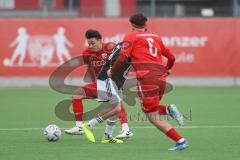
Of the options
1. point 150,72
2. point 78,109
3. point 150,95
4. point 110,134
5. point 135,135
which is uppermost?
point 150,72

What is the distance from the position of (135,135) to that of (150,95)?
7.54 feet

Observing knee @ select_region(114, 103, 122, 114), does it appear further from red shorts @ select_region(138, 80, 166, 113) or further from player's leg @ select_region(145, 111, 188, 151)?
player's leg @ select_region(145, 111, 188, 151)

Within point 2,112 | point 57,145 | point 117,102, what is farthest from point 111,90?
point 2,112

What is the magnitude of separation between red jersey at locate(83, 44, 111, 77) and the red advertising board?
12.8 m

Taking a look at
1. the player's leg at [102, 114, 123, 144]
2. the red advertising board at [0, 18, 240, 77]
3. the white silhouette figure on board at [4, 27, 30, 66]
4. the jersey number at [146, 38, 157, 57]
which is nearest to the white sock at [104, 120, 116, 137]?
the player's leg at [102, 114, 123, 144]

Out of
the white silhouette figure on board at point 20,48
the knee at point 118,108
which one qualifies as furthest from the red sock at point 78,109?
the white silhouette figure on board at point 20,48

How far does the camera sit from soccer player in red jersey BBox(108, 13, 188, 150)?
10273mm

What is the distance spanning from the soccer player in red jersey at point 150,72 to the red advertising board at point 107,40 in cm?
1489

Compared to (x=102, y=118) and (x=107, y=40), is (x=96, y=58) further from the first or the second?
(x=107, y=40)

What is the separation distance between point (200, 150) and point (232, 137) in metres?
1.74

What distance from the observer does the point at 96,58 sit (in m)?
12.3

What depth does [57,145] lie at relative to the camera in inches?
438

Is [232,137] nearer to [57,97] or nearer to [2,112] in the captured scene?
[2,112]

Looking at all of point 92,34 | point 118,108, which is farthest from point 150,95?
point 92,34
